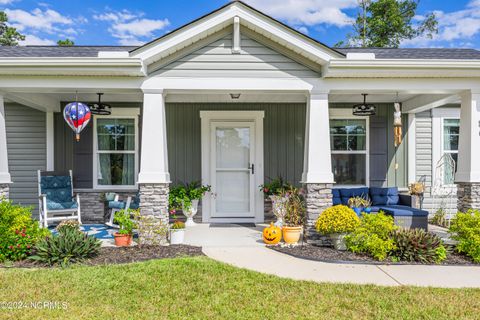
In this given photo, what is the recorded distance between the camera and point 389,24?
19.0 m

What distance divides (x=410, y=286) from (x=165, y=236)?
11.2 ft

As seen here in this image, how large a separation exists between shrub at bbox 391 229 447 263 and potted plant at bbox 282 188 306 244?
142cm

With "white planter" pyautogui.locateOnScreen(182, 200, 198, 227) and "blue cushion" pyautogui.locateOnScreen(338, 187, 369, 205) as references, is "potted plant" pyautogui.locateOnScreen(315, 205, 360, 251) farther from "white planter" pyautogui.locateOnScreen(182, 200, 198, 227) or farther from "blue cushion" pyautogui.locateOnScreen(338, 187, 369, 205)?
"white planter" pyautogui.locateOnScreen(182, 200, 198, 227)

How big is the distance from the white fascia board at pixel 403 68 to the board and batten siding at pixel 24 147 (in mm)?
6405

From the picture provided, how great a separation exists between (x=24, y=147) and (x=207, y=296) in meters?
6.37

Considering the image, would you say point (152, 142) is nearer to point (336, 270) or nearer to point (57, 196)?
point (57, 196)

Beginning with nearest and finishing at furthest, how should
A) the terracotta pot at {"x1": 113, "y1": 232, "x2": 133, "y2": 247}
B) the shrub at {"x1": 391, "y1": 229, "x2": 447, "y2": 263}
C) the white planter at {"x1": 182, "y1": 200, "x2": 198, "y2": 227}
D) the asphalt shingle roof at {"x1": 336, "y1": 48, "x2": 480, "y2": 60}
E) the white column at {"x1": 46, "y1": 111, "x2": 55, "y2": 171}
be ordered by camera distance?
the shrub at {"x1": 391, "y1": 229, "x2": 447, "y2": 263} → the terracotta pot at {"x1": 113, "y1": 232, "x2": 133, "y2": 247} → the asphalt shingle roof at {"x1": 336, "y1": 48, "x2": 480, "y2": 60} → the white planter at {"x1": 182, "y1": 200, "x2": 198, "y2": 227} → the white column at {"x1": 46, "y1": 111, "x2": 55, "y2": 171}

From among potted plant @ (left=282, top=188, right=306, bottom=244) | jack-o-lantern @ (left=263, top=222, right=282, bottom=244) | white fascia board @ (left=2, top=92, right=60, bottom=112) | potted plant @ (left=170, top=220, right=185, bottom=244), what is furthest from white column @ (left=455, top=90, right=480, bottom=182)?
white fascia board @ (left=2, top=92, right=60, bottom=112)

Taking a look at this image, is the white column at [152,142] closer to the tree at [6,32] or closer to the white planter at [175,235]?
the white planter at [175,235]

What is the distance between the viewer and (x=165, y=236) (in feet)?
16.5

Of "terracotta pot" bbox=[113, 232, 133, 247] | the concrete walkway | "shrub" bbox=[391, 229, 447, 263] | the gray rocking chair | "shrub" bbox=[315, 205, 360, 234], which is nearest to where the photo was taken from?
the concrete walkway

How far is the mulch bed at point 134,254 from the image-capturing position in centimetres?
417

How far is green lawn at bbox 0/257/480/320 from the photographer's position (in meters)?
2.87

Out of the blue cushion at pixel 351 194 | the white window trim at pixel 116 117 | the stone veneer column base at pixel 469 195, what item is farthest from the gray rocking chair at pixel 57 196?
the stone veneer column base at pixel 469 195
